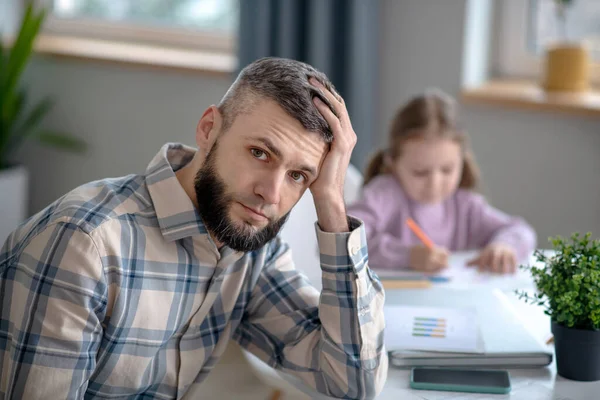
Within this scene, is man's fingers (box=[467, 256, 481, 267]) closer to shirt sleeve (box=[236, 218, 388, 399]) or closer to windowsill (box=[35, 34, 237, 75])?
shirt sleeve (box=[236, 218, 388, 399])

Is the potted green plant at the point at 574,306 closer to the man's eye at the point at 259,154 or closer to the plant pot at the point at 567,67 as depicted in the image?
the man's eye at the point at 259,154

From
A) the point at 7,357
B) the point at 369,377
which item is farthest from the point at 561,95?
the point at 7,357

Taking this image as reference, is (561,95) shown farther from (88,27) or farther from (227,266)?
(88,27)

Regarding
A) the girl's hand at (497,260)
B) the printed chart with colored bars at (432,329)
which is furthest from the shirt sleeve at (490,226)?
the printed chart with colored bars at (432,329)

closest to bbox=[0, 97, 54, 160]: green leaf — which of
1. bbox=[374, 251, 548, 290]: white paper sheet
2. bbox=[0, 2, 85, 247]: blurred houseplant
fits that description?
bbox=[0, 2, 85, 247]: blurred houseplant

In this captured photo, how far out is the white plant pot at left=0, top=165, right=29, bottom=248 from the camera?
3400 mm

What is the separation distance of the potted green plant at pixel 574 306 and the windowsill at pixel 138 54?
85.1 inches

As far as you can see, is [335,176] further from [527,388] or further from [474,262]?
[474,262]

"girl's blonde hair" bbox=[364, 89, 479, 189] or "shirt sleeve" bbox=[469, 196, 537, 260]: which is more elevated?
"girl's blonde hair" bbox=[364, 89, 479, 189]

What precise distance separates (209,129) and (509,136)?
71.3 inches

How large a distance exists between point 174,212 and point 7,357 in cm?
31

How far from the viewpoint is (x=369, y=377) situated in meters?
1.25

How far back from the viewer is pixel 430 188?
7.01 ft

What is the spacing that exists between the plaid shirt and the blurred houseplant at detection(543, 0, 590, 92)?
166cm
